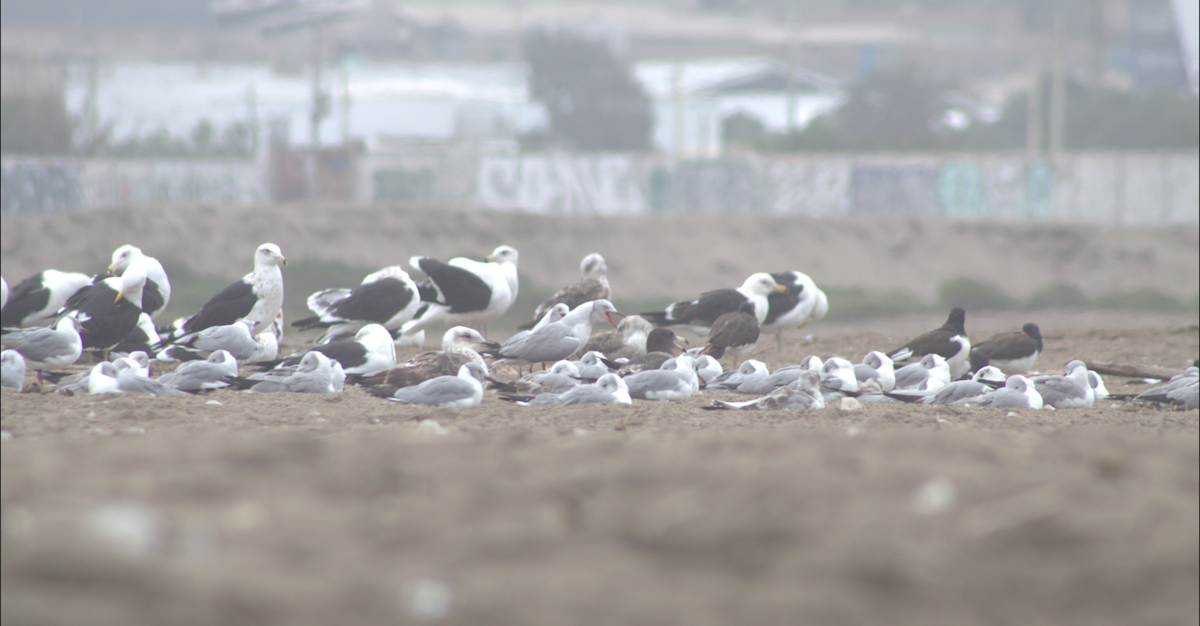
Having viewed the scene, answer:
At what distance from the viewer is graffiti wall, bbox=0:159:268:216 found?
90.0 ft

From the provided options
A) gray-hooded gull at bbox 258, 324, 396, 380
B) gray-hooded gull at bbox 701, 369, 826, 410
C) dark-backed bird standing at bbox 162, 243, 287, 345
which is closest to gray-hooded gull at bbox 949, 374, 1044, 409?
gray-hooded gull at bbox 701, 369, 826, 410

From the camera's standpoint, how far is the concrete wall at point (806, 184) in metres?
33.2

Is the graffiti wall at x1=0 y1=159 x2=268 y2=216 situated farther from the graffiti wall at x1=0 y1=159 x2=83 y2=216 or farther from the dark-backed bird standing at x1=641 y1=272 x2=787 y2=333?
the dark-backed bird standing at x1=641 y1=272 x2=787 y2=333

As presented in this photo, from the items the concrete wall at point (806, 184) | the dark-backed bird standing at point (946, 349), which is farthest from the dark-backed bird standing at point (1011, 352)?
the concrete wall at point (806, 184)

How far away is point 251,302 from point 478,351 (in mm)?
2470

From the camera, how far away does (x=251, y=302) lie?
10383 mm

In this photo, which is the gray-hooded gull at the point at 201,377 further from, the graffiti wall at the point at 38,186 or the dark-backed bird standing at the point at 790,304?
the graffiti wall at the point at 38,186

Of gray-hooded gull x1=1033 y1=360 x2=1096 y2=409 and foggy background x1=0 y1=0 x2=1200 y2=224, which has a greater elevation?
foggy background x1=0 y1=0 x2=1200 y2=224

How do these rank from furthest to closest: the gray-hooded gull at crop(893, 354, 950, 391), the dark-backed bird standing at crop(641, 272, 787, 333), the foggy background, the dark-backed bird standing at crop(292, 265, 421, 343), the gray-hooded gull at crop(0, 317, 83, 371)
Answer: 1. the foggy background
2. the dark-backed bird standing at crop(641, 272, 787, 333)
3. the dark-backed bird standing at crop(292, 265, 421, 343)
4. the gray-hooded gull at crop(893, 354, 950, 391)
5. the gray-hooded gull at crop(0, 317, 83, 371)

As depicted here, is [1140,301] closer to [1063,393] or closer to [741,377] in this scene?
[1063,393]

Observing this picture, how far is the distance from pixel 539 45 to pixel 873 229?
23.6m

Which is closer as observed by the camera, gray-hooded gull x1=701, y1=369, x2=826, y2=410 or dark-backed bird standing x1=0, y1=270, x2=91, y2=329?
gray-hooded gull x1=701, y1=369, x2=826, y2=410

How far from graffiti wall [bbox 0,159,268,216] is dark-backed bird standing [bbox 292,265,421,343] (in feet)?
65.2

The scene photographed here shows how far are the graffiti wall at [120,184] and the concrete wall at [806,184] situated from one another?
1054 mm
